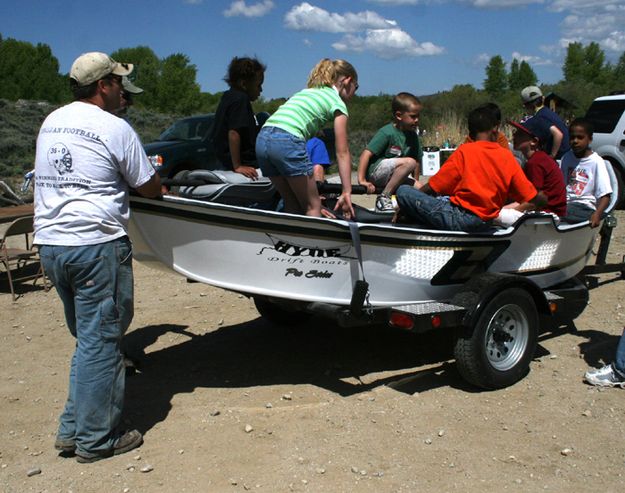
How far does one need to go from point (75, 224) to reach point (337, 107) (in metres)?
1.90

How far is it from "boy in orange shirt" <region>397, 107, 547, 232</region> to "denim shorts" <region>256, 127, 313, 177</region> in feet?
2.78

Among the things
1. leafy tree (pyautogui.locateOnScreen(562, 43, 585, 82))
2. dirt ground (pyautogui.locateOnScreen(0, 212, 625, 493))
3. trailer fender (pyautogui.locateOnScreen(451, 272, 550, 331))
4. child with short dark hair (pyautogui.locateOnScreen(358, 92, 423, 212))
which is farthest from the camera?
leafy tree (pyautogui.locateOnScreen(562, 43, 585, 82))

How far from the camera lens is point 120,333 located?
3.97 meters

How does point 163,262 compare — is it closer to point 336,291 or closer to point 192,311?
point 336,291

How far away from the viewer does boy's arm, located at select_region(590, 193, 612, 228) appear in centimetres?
590

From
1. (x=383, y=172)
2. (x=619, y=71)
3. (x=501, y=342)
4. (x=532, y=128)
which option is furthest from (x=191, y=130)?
(x=619, y=71)

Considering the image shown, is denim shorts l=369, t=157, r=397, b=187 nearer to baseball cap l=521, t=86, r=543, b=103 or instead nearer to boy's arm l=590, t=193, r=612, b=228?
boy's arm l=590, t=193, r=612, b=228

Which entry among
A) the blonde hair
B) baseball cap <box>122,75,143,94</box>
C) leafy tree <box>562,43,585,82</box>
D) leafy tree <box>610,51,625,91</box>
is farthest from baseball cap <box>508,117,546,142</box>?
leafy tree <box>562,43,585,82</box>

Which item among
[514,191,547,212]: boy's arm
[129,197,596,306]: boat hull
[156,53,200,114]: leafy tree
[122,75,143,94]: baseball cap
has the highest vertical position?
→ [156,53,200,114]: leafy tree

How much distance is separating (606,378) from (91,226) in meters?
3.53

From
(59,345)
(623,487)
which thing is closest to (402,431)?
(623,487)

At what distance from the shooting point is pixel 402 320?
438 centimetres

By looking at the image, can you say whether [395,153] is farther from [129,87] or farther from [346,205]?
[129,87]

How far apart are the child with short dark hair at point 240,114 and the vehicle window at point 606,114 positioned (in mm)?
9154
